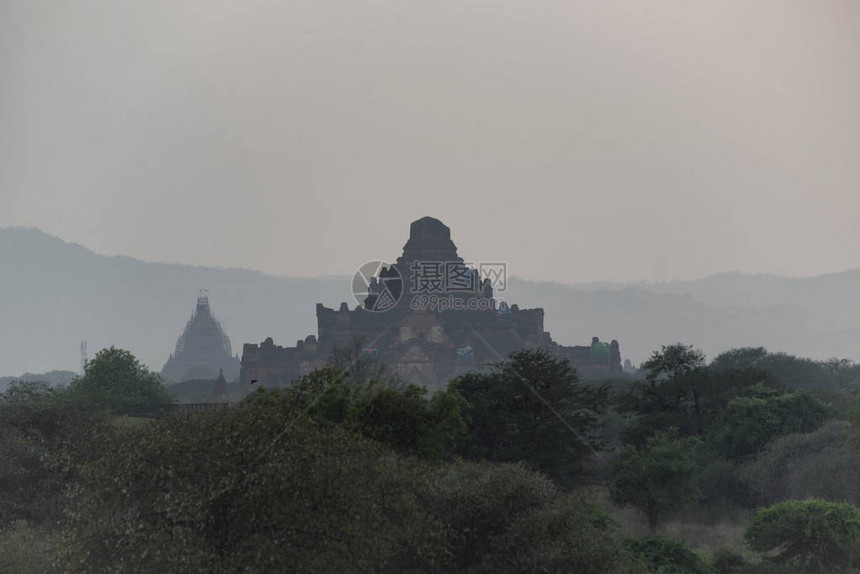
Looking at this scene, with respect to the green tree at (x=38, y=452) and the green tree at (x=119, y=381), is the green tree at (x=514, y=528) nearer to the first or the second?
the green tree at (x=38, y=452)

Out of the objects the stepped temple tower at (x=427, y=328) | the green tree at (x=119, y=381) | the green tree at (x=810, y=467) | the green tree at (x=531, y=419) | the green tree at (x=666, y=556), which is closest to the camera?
the green tree at (x=666, y=556)

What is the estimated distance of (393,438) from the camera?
85.1 feet

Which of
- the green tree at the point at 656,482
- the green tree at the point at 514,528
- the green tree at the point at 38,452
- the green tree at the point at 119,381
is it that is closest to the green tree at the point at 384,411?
the green tree at the point at 514,528

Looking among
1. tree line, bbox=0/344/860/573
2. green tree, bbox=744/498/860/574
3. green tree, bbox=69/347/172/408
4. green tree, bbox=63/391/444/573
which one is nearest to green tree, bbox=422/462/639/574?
tree line, bbox=0/344/860/573

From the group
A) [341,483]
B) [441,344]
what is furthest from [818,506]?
[441,344]

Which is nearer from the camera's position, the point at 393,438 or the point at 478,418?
the point at 393,438

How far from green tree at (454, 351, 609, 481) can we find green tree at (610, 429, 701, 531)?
6.44 feet

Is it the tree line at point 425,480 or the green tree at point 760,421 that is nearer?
the tree line at point 425,480

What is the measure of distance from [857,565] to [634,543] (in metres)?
6.35

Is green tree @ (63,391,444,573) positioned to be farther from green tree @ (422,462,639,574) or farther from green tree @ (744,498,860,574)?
green tree @ (744,498,860,574)

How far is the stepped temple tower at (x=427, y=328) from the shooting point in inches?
4722

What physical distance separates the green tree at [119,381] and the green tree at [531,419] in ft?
113

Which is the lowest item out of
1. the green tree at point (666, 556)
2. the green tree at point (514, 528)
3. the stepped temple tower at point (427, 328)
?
the green tree at point (666, 556)

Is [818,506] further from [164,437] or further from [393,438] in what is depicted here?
[164,437]
